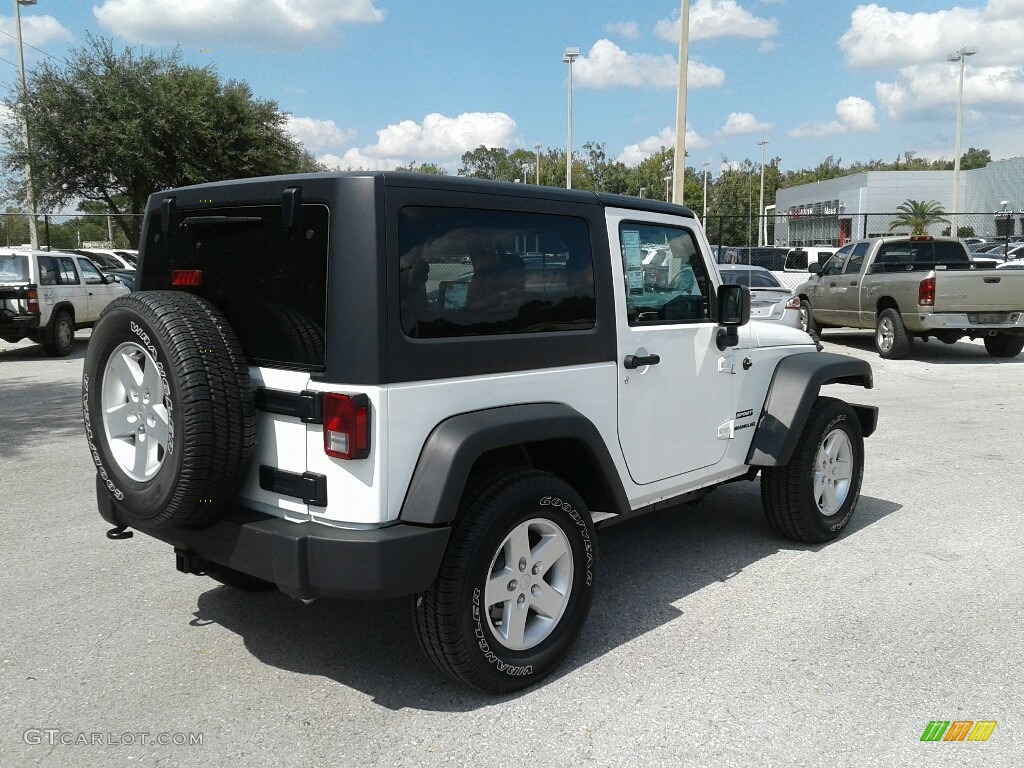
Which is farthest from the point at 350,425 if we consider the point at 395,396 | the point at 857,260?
the point at 857,260

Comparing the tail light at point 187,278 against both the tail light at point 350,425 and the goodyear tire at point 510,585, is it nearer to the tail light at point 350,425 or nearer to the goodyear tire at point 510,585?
the tail light at point 350,425

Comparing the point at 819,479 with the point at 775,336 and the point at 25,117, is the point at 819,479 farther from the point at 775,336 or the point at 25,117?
the point at 25,117

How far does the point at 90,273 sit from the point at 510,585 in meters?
15.1

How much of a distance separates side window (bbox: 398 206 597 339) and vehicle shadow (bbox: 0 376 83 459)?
5850 millimetres

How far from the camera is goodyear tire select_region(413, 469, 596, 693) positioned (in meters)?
3.28

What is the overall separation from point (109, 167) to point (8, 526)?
87.0 feet

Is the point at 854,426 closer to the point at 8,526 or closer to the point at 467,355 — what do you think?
the point at 467,355

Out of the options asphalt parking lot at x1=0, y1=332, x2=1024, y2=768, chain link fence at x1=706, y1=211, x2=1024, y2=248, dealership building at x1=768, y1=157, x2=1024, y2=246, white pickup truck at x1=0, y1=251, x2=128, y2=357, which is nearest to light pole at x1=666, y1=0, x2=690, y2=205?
white pickup truck at x1=0, y1=251, x2=128, y2=357

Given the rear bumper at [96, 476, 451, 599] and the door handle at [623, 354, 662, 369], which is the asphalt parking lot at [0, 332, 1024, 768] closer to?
the rear bumper at [96, 476, 451, 599]

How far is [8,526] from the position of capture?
224 inches

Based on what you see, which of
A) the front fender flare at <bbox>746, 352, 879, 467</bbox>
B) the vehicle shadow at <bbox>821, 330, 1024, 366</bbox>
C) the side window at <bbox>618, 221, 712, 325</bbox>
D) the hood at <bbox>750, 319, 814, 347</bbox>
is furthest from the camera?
the vehicle shadow at <bbox>821, 330, 1024, 366</bbox>

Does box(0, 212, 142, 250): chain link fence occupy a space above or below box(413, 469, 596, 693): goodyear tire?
above

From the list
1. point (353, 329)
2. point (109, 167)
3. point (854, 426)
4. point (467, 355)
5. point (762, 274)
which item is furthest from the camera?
point (109, 167)

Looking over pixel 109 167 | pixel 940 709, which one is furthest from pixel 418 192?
pixel 109 167
